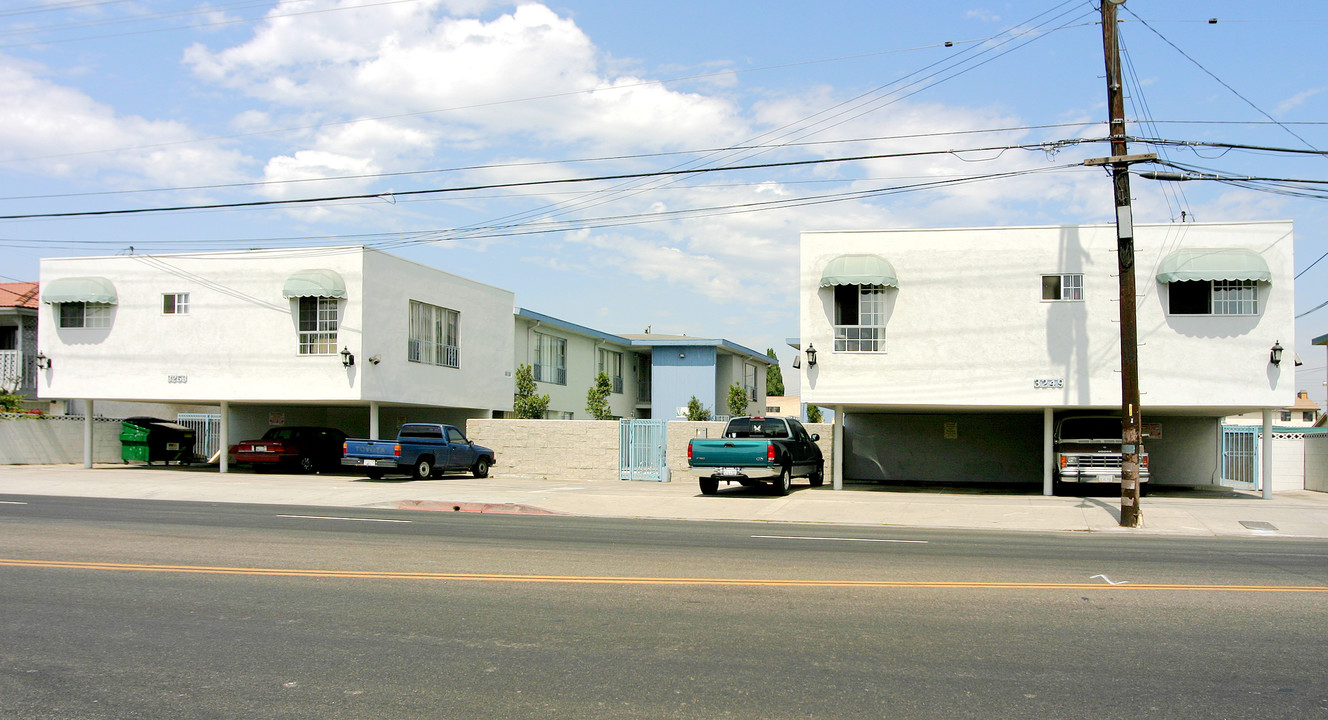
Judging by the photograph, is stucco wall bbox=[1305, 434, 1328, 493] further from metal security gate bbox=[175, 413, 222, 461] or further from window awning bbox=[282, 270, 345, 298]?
metal security gate bbox=[175, 413, 222, 461]

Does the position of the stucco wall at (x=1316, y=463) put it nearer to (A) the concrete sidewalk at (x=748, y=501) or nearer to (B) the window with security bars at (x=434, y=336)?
(A) the concrete sidewalk at (x=748, y=501)

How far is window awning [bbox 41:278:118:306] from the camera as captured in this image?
3017cm

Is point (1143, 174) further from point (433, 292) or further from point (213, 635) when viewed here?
point (433, 292)

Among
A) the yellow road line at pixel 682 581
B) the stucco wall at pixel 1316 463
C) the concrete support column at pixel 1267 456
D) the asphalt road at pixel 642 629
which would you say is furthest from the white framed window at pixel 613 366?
the yellow road line at pixel 682 581

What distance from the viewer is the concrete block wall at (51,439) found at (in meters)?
33.5

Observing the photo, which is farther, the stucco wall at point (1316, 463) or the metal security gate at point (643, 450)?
the metal security gate at point (643, 450)

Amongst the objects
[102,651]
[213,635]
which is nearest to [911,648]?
[213,635]

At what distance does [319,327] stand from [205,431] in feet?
39.6

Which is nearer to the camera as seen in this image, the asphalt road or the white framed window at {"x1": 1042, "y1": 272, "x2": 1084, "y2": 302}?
the asphalt road

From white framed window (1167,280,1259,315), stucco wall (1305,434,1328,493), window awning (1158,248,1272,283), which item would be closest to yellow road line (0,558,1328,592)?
window awning (1158,248,1272,283)

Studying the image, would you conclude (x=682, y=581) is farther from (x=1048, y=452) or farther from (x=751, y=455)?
(x=1048, y=452)

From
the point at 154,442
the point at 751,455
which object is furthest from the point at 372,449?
the point at 154,442

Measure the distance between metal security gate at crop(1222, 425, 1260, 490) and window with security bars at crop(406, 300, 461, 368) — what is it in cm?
2363

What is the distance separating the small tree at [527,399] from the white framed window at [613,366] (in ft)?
27.5
